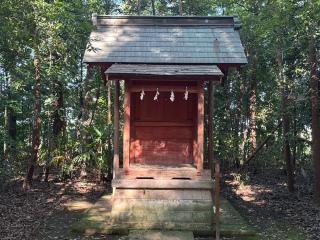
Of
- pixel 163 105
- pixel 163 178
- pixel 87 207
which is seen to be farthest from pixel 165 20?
pixel 87 207

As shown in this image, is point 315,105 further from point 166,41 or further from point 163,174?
point 163,174

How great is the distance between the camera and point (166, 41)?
11.1 metres

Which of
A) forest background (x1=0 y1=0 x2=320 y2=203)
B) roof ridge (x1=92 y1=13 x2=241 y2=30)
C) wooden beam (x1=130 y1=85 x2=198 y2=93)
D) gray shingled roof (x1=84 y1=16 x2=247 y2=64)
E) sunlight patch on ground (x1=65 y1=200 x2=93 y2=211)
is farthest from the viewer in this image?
roof ridge (x1=92 y1=13 x2=241 y2=30)

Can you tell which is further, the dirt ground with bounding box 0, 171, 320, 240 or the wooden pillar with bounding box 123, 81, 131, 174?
the wooden pillar with bounding box 123, 81, 131, 174

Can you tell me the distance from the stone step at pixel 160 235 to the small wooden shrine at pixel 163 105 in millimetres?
314

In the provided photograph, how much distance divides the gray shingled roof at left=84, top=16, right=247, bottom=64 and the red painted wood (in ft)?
4.26

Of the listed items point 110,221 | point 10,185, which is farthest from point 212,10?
point 110,221

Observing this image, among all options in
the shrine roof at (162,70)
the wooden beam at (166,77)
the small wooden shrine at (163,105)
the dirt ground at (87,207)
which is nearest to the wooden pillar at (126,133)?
the small wooden shrine at (163,105)

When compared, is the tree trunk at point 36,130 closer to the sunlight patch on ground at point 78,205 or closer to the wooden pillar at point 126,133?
the sunlight patch on ground at point 78,205

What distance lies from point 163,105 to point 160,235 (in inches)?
160

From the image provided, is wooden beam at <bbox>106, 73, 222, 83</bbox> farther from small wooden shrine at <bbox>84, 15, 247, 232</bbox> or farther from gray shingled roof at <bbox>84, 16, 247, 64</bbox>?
gray shingled roof at <bbox>84, 16, 247, 64</bbox>

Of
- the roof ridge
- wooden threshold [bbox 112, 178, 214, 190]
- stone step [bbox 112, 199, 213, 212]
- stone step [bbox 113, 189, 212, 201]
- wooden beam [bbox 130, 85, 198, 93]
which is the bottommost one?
stone step [bbox 112, 199, 213, 212]

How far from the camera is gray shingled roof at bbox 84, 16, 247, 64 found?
401 inches

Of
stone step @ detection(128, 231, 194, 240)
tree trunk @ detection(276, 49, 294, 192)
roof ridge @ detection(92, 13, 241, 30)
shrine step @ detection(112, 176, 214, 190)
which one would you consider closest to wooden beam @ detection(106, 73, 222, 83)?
shrine step @ detection(112, 176, 214, 190)
